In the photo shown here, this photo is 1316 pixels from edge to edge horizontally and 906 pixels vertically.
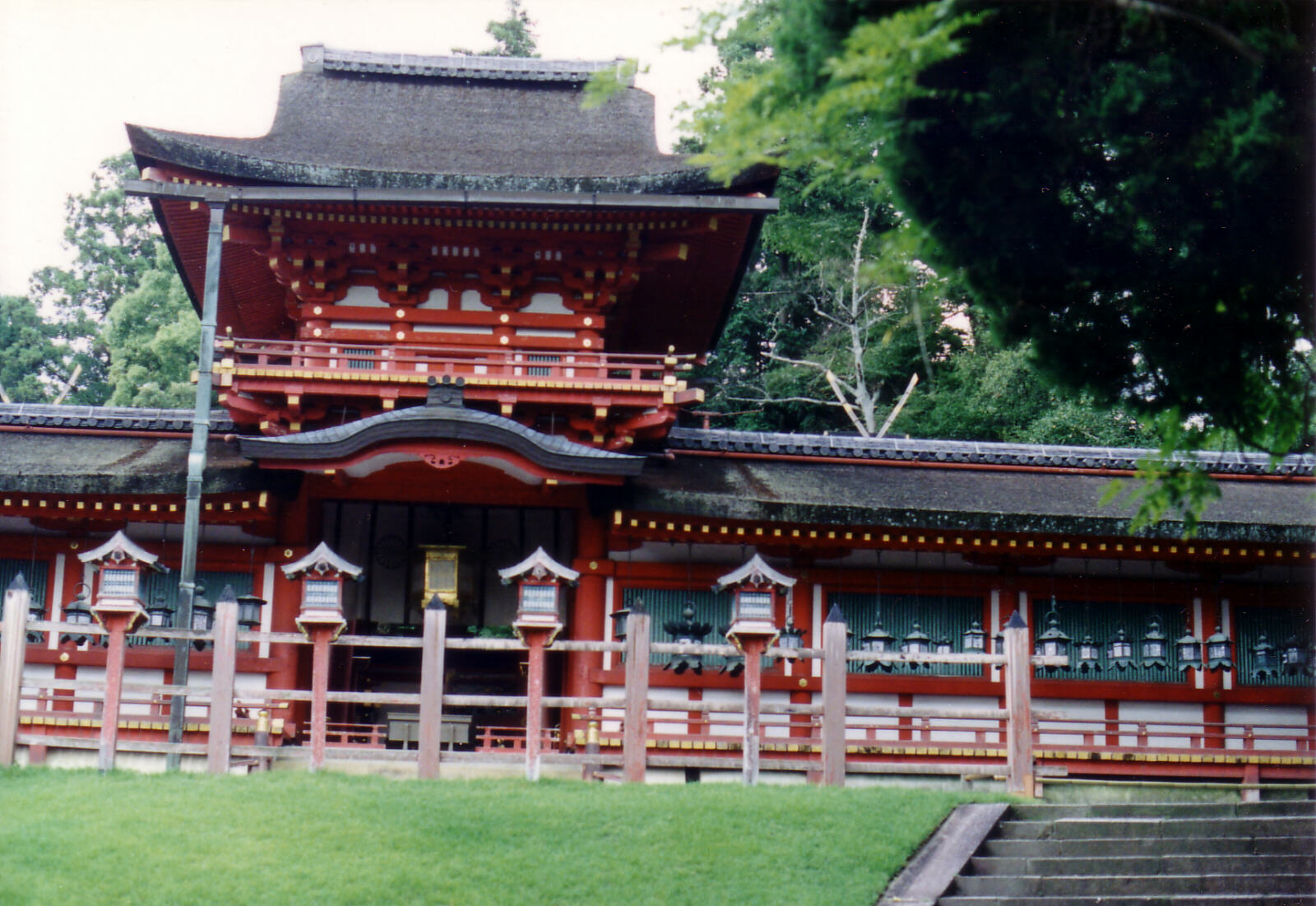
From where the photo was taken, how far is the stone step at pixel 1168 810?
1129cm

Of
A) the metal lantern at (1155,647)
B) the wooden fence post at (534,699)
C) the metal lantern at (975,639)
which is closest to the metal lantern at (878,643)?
the metal lantern at (975,639)

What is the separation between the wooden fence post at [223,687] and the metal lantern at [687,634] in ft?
15.4

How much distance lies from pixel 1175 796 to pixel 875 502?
4736 millimetres

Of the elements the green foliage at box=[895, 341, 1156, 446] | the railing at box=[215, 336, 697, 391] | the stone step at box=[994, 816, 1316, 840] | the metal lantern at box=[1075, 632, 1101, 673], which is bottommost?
the stone step at box=[994, 816, 1316, 840]

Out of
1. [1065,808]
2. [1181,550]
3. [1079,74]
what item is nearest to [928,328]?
[1181,550]

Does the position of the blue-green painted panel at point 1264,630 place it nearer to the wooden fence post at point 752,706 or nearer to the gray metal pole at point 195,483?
the wooden fence post at point 752,706

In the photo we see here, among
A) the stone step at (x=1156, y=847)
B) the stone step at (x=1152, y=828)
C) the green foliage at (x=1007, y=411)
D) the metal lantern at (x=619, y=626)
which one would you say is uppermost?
the green foliage at (x=1007, y=411)

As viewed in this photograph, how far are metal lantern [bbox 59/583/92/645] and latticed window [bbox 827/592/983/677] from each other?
848cm

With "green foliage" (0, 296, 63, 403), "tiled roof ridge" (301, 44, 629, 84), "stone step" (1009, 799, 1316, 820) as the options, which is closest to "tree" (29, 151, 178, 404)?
"green foliage" (0, 296, 63, 403)

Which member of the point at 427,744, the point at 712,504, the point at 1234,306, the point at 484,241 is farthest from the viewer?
the point at 484,241

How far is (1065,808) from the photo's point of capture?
11547 mm

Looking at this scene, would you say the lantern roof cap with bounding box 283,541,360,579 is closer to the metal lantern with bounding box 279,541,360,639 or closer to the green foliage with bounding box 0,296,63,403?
the metal lantern with bounding box 279,541,360,639

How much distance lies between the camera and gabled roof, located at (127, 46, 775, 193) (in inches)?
640

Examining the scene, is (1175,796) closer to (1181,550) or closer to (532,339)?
(1181,550)
